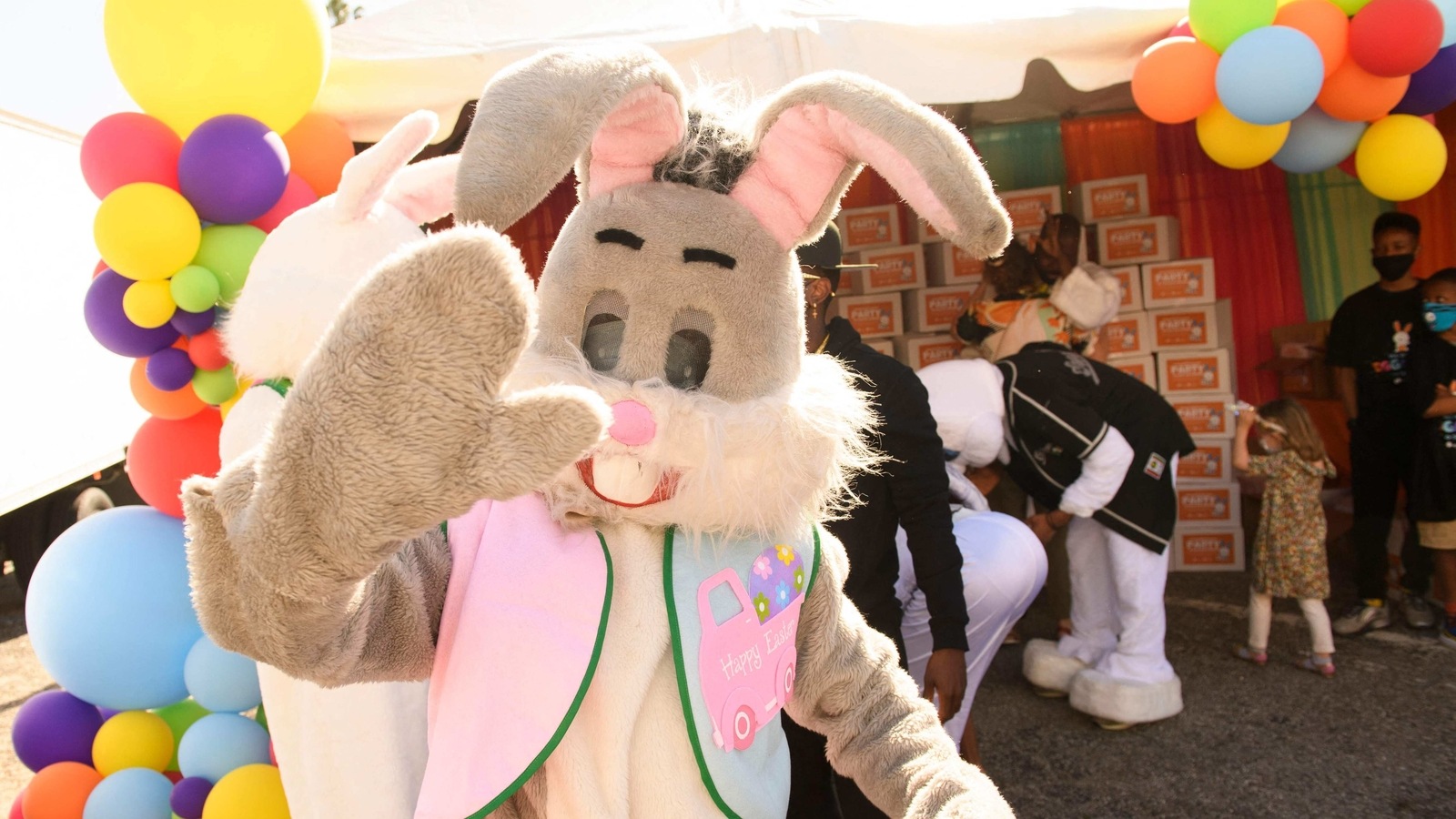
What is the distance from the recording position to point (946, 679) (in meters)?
2.40

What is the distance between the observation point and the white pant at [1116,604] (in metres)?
3.85

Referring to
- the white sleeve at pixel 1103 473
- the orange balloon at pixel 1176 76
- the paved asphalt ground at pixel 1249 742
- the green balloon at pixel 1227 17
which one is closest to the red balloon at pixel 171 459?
the paved asphalt ground at pixel 1249 742

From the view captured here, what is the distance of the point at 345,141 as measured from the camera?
317 cm

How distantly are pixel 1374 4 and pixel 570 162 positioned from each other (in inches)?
134

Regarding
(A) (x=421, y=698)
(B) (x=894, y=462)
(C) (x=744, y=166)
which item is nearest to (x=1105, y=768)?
(B) (x=894, y=462)

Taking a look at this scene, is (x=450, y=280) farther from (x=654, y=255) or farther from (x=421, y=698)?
(x=421, y=698)

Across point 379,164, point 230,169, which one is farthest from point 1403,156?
point 230,169

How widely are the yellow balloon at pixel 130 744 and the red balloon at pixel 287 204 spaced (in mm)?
1422

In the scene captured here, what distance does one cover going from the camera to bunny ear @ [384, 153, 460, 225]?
2357 mm

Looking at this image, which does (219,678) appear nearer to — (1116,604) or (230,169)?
(230,169)

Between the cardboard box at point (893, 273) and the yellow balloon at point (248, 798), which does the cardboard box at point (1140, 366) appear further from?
the yellow balloon at point (248, 798)

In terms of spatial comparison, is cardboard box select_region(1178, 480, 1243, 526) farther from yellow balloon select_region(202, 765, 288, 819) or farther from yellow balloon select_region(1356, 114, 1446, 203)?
yellow balloon select_region(202, 765, 288, 819)

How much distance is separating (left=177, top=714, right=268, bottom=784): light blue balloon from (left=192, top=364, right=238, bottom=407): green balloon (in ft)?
2.78

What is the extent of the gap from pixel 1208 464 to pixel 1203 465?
28 mm
